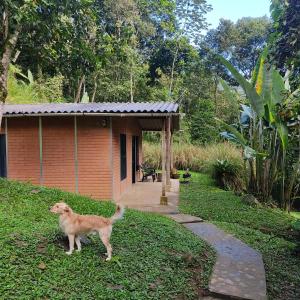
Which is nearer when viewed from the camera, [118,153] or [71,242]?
[71,242]

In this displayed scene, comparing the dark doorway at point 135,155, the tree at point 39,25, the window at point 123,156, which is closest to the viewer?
the tree at point 39,25

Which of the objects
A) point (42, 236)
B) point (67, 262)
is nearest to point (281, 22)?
point (67, 262)

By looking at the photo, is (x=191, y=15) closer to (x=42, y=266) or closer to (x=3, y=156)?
(x=3, y=156)

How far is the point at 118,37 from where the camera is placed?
9.52 metres

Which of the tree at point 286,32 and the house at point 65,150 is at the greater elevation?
the tree at point 286,32

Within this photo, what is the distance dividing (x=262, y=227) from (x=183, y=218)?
5.68ft

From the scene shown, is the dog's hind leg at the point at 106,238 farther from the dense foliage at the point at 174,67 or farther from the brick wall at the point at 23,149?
the brick wall at the point at 23,149

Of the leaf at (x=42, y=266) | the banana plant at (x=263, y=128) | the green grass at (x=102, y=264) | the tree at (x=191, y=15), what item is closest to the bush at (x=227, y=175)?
the banana plant at (x=263, y=128)

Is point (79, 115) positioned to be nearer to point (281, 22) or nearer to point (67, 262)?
point (67, 262)

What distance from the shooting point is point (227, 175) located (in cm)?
1390

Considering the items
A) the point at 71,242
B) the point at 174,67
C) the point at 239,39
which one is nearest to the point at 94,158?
the point at 71,242

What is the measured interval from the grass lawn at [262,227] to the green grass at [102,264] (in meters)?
0.98

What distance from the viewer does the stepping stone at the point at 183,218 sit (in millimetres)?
7833

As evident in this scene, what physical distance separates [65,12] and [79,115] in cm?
268
